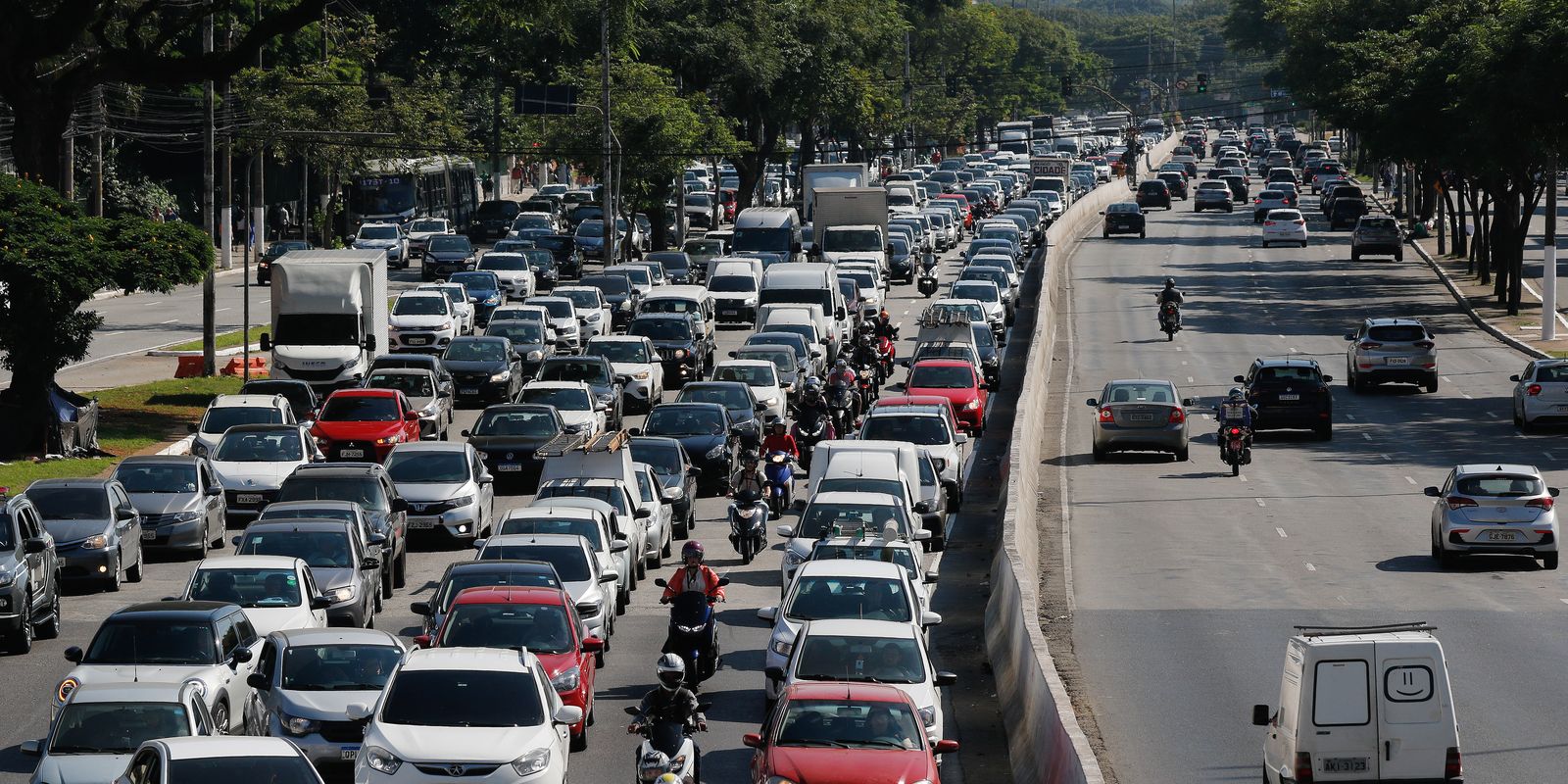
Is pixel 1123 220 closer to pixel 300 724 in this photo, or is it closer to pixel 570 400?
pixel 570 400

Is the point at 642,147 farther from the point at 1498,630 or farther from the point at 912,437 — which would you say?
the point at 1498,630

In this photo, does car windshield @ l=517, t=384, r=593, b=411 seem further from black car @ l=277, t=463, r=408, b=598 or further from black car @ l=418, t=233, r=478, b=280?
black car @ l=418, t=233, r=478, b=280

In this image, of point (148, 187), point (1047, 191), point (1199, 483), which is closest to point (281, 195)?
point (148, 187)

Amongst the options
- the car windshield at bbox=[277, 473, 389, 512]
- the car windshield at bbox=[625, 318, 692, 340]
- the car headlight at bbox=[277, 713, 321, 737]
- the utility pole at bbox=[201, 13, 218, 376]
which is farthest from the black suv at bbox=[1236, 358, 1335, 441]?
the car headlight at bbox=[277, 713, 321, 737]

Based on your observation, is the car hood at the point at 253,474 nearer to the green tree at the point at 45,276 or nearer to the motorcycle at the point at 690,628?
the green tree at the point at 45,276

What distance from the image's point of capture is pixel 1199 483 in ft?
124

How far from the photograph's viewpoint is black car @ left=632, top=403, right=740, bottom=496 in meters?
36.3

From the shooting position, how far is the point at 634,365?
45219 millimetres

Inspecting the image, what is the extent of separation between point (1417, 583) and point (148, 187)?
68411 millimetres

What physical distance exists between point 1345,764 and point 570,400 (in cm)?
2469

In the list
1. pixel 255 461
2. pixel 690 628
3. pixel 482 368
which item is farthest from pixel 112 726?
→ pixel 482 368

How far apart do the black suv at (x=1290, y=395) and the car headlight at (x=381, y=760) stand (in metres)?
29.6

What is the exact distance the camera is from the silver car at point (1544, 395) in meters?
42.8

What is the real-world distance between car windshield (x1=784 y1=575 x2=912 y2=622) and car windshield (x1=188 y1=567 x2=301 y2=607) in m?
5.12
